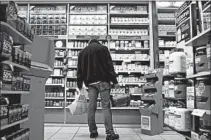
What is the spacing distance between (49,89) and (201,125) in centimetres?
433

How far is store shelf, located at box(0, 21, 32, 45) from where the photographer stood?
1.65 metres

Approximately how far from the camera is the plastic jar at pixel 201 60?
6.53 feet

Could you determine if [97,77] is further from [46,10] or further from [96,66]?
Result: [46,10]

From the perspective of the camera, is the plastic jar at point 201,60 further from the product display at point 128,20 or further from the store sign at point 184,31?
the product display at point 128,20

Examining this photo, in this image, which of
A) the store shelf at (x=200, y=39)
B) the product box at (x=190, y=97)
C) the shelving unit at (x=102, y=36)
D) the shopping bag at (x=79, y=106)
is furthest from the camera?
the shelving unit at (x=102, y=36)

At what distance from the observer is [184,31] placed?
263 cm

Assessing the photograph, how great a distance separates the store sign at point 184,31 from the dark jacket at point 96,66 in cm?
115

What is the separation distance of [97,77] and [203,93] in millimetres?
1758

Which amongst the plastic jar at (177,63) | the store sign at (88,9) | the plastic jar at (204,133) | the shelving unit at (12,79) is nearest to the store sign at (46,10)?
the store sign at (88,9)

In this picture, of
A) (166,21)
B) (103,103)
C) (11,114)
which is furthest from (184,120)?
(166,21)

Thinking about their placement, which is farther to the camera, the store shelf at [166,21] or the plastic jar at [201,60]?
the store shelf at [166,21]

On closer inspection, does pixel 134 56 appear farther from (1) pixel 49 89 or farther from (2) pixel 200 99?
(2) pixel 200 99

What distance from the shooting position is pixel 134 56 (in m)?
5.55

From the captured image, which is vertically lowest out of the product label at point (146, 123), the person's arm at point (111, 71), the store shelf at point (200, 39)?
the product label at point (146, 123)
